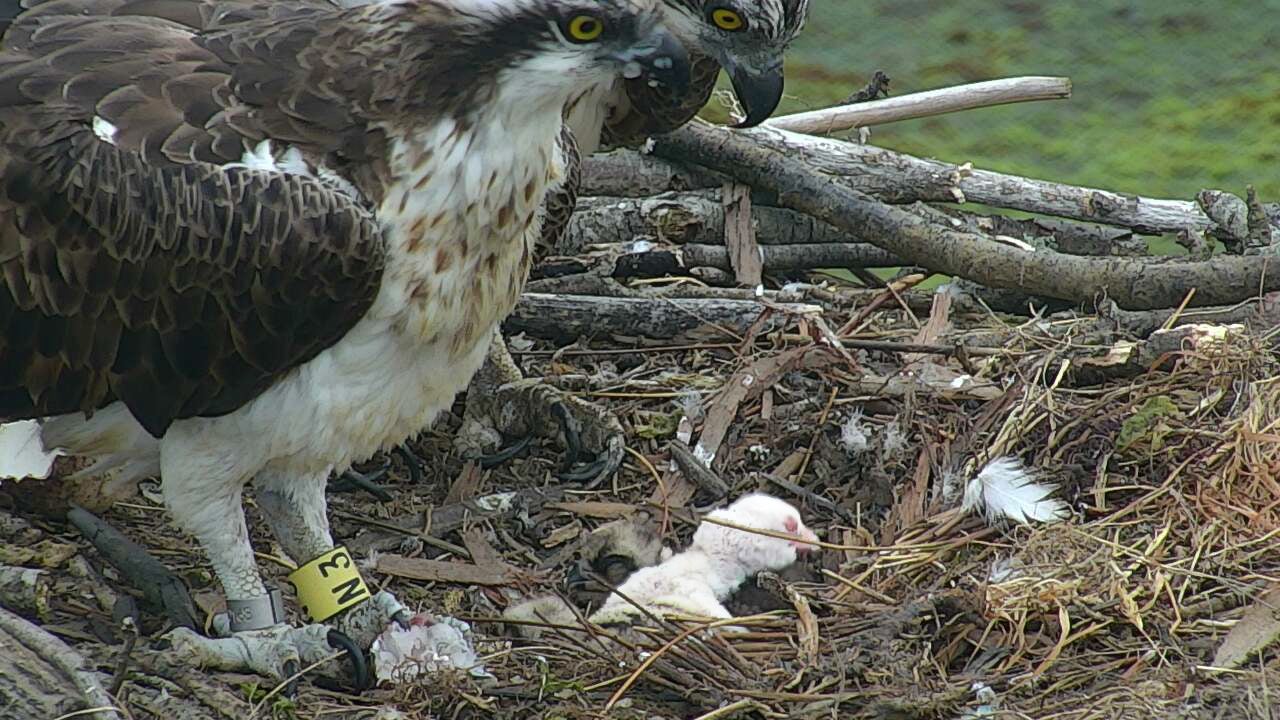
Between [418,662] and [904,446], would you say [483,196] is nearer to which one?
[418,662]

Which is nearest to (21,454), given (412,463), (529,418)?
(412,463)

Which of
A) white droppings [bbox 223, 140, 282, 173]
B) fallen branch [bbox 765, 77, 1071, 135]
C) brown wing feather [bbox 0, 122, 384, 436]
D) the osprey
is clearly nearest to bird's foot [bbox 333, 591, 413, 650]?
the osprey

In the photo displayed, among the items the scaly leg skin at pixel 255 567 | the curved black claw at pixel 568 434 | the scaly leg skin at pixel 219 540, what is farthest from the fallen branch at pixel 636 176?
the scaly leg skin at pixel 219 540

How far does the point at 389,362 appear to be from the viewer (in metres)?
4.00

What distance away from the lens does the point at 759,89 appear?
4.18 meters

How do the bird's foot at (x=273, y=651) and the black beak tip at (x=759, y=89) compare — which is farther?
the black beak tip at (x=759, y=89)

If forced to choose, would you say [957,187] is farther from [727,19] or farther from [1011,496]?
[727,19]

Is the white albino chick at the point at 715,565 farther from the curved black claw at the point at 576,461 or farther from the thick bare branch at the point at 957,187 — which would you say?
the thick bare branch at the point at 957,187

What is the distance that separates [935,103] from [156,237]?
2963mm

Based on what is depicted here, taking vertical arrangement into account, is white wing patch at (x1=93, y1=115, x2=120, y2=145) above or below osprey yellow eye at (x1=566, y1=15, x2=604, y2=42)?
below

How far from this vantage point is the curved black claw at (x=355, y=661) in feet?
13.4

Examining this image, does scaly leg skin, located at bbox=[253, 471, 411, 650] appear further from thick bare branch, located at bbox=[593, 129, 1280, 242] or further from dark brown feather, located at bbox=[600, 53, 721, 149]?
thick bare branch, located at bbox=[593, 129, 1280, 242]

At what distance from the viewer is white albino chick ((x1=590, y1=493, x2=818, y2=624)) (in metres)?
4.25

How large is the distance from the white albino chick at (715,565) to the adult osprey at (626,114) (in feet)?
1.91
